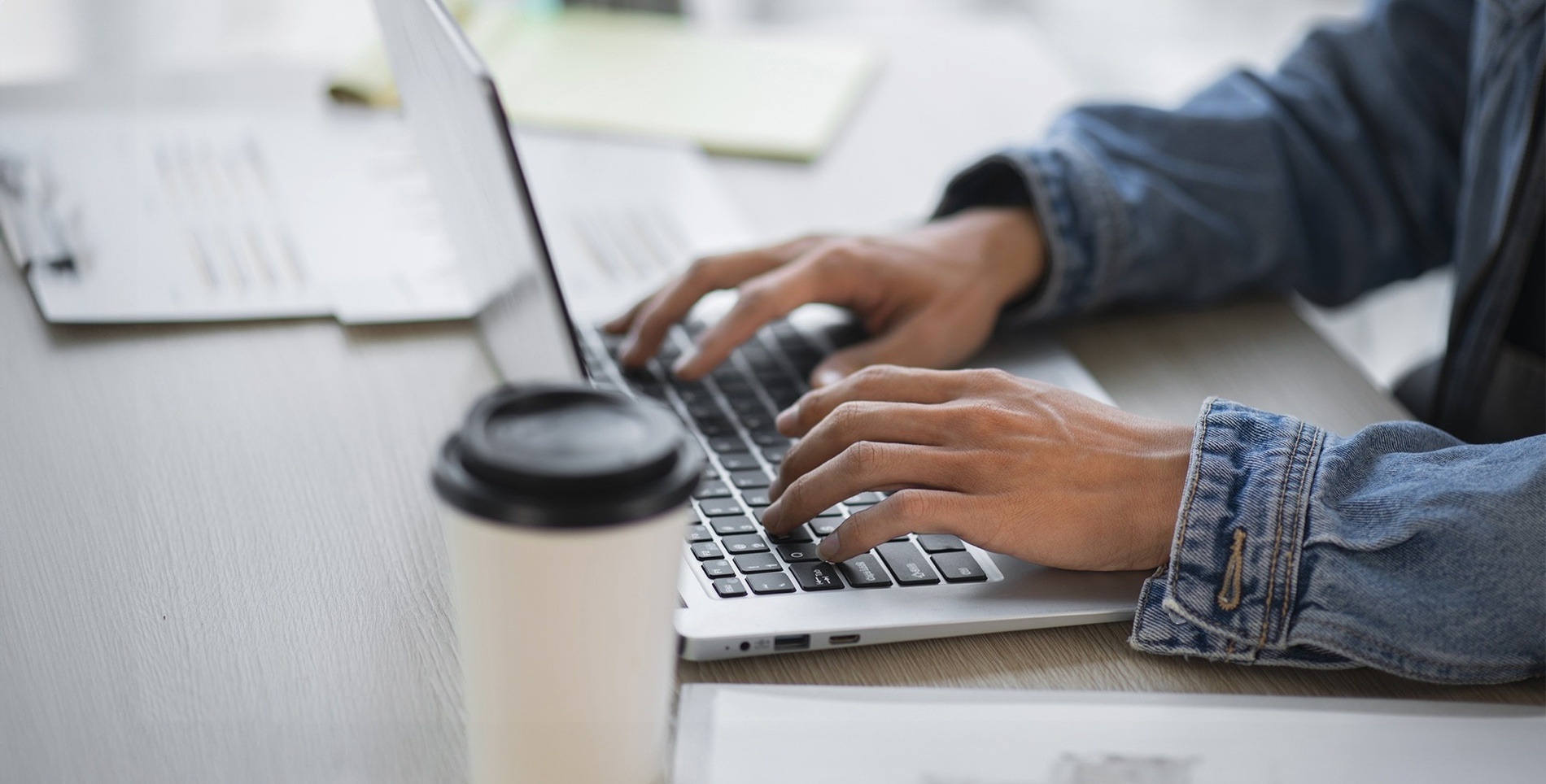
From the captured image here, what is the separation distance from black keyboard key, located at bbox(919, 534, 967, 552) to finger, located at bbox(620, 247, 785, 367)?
239 mm

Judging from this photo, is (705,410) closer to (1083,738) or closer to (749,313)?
(749,313)

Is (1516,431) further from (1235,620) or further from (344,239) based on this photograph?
(344,239)

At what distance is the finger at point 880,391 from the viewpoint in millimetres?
654

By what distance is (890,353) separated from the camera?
2.56 ft

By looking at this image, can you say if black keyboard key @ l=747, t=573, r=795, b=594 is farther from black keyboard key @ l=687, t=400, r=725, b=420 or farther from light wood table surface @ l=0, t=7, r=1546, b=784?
black keyboard key @ l=687, t=400, r=725, b=420

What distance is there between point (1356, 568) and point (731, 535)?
0.89ft

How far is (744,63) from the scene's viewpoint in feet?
3.99

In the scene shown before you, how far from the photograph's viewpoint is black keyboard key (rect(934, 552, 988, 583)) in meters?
0.58

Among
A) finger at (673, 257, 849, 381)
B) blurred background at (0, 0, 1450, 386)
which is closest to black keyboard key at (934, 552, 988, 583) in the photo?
finger at (673, 257, 849, 381)

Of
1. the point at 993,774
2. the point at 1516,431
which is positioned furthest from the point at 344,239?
the point at 1516,431

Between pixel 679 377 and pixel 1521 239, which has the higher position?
pixel 1521 239

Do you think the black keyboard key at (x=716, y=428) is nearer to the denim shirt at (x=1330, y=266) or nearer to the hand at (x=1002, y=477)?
the hand at (x=1002, y=477)

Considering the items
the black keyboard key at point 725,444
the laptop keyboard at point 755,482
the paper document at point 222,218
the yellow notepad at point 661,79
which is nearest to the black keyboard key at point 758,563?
the laptop keyboard at point 755,482

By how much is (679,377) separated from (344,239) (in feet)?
0.93
